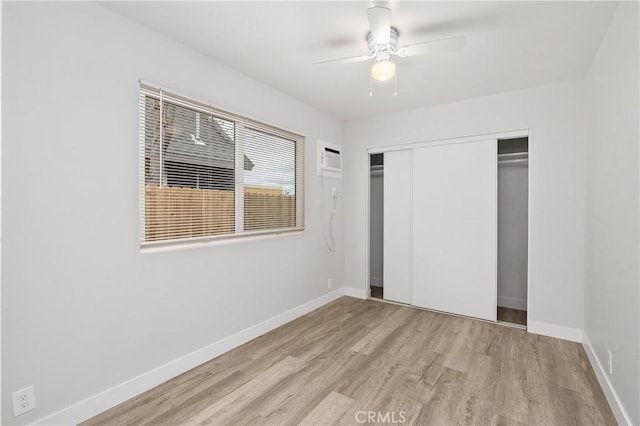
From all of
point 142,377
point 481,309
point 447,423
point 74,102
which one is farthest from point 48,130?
point 481,309

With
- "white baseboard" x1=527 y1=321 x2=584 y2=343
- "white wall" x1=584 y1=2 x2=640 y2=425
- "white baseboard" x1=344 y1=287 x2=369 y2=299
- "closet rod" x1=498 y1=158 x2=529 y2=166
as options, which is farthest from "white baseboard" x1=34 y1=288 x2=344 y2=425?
"closet rod" x1=498 y1=158 x2=529 y2=166

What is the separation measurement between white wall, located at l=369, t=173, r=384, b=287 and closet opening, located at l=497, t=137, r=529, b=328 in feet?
5.24

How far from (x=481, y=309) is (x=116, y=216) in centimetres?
359

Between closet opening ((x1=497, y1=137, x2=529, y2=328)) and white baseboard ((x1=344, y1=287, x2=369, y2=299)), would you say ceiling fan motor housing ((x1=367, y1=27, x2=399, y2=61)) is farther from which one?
white baseboard ((x1=344, y1=287, x2=369, y2=299))

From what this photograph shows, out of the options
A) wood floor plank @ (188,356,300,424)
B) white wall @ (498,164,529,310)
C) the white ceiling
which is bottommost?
wood floor plank @ (188,356,300,424)

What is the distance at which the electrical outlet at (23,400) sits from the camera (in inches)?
61.7

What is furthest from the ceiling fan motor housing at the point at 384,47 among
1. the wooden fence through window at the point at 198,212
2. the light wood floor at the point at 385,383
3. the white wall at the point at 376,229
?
the white wall at the point at 376,229

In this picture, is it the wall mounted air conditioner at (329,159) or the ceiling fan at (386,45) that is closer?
the ceiling fan at (386,45)

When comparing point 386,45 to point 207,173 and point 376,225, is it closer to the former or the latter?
point 207,173

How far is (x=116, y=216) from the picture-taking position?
6.46 feet

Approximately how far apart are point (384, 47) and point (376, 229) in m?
3.18

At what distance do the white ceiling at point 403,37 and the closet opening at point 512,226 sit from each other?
3.55 ft

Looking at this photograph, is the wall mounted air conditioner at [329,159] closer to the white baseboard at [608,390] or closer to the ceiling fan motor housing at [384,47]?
the ceiling fan motor housing at [384,47]

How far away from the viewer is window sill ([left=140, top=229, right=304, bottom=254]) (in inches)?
86.2
